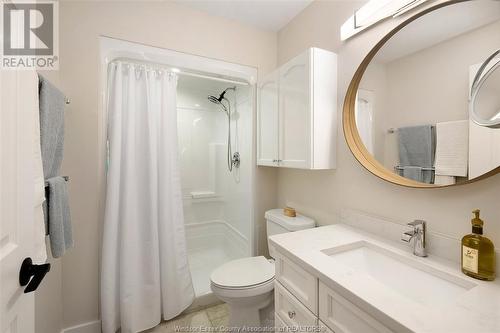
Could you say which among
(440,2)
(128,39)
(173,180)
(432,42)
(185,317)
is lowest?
(185,317)

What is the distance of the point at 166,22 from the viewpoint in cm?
169

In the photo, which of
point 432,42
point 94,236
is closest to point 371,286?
point 432,42

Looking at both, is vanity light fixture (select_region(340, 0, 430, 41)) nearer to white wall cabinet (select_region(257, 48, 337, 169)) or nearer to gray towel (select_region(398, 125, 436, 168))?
white wall cabinet (select_region(257, 48, 337, 169))

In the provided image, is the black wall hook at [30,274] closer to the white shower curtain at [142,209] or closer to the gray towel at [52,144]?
the gray towel at [52,144]

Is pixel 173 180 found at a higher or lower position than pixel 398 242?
higher

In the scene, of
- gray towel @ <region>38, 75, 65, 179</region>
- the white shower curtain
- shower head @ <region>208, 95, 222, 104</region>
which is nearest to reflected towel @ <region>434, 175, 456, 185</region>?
the white shower curtain

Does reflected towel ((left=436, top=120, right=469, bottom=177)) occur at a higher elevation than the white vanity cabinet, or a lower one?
higher

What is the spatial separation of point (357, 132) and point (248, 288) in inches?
44.9

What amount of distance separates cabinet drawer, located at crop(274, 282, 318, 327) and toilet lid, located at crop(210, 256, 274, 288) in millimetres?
302

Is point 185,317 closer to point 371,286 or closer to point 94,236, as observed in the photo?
point 94,236

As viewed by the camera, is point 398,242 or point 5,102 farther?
point 398,242

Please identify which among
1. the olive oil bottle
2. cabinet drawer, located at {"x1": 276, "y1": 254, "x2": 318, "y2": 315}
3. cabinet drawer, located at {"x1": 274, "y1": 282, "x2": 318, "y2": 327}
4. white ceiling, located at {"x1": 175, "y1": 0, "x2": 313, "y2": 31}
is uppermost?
white ceiling, located at {"x1": 175, "y1": 0, "x2": 313, "y2": 31}

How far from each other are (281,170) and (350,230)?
91 centimetres

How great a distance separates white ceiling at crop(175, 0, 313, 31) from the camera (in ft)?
5.55
